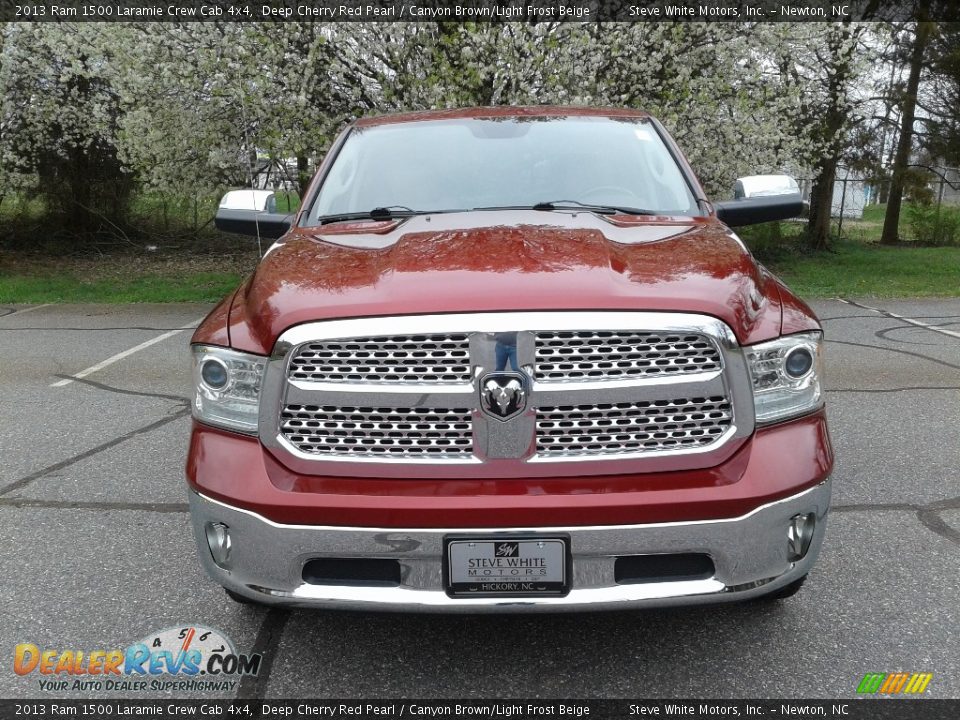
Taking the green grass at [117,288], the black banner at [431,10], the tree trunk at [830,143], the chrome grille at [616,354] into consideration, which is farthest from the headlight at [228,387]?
the tree trunk at [830,143]

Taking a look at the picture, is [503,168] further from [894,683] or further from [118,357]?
[118,357]

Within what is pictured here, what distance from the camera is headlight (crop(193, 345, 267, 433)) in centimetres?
233

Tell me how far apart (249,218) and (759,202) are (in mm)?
2430

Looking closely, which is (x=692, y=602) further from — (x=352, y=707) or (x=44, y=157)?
(x=44, y=157)

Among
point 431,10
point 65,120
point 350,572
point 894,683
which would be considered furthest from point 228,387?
point 65,120

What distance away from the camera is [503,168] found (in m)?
3.62

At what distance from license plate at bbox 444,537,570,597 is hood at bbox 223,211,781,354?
617 millimetres

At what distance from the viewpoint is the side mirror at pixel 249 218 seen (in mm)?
3971

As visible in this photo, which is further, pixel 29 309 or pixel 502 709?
pixel 29 309

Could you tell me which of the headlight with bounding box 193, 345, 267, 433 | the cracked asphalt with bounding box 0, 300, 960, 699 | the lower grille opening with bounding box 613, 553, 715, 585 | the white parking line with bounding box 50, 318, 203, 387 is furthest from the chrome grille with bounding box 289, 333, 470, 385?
the white parking line with bounding box 50, 318, 203, 387

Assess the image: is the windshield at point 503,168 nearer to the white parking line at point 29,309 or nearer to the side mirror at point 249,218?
the side mirror at point 249,218

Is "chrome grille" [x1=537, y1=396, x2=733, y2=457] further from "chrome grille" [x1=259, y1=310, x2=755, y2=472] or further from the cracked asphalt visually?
the cracked asphalt

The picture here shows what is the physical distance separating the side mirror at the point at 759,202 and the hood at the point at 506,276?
0.99m

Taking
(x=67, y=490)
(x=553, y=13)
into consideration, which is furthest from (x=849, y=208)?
(x=67, y=490)
